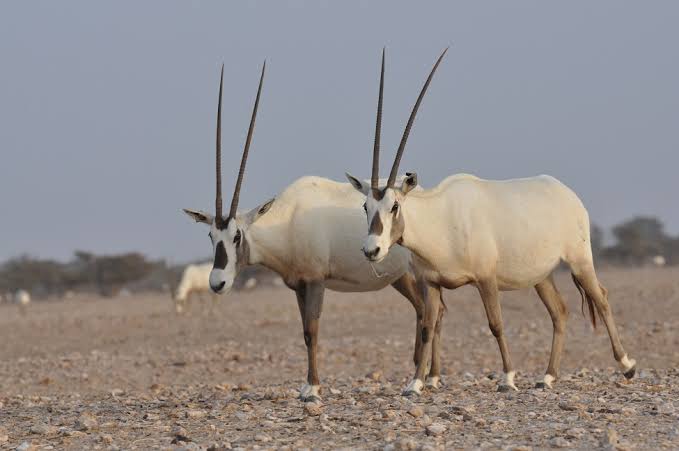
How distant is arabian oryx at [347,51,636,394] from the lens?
8.60 metres

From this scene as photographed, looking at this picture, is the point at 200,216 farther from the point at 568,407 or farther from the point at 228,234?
the point at 568,407

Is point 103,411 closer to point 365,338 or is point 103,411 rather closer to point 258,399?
point 258,399

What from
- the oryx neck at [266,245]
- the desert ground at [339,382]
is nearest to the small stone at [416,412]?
the desert ground at [339,382]

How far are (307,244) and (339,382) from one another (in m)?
3.06

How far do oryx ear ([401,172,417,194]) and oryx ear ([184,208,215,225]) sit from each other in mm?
1722

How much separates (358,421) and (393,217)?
5.96 feet

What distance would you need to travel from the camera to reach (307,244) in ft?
30.4

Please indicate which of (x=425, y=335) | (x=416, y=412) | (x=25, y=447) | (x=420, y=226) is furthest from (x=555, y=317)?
(x=25, y=447)

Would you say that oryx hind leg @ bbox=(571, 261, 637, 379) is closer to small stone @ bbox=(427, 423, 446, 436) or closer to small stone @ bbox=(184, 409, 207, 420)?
small stone @ bbox=(427, 423, 446, 436)

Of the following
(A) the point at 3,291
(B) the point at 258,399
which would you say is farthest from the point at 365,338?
(A) the point at 3,291

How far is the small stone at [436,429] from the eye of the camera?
684 cm

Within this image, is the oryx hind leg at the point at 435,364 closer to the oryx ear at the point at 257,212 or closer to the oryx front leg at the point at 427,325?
the oryx front leg at the point at 427,325

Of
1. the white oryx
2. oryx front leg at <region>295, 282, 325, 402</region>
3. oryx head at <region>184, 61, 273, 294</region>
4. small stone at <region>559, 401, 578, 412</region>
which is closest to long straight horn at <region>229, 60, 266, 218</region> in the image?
oryx head at <region>184, 61, 273, 294</region>

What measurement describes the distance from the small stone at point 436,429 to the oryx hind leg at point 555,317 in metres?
3.11
